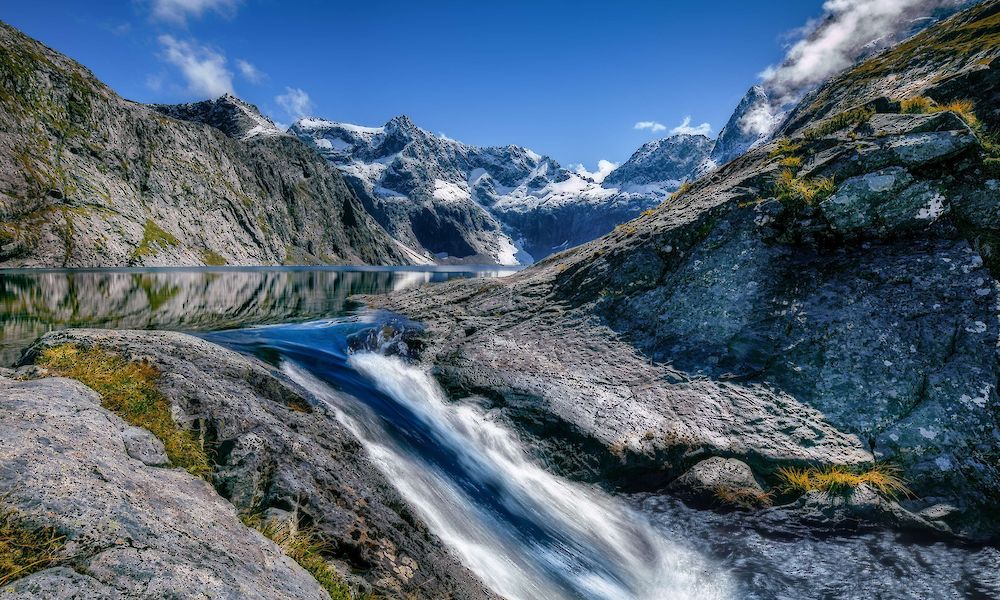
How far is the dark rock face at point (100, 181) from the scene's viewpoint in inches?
3440

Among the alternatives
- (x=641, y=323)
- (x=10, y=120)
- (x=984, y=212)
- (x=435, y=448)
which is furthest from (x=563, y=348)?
(x=10, y=120)

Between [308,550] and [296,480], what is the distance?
1250 mm

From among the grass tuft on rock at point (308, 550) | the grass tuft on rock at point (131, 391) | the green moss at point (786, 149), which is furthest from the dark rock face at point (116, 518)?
the green moss at point (786, 149)

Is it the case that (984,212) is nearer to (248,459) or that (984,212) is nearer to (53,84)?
(248,459)

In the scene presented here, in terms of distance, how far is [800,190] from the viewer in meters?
16.2

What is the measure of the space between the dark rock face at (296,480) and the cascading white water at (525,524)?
1.32 metres

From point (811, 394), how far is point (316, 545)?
13.3 meters

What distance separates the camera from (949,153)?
1396cm

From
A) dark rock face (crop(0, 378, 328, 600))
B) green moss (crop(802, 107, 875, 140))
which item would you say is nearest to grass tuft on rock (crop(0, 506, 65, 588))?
dark rock face (crop(0, 378, 328, 600))

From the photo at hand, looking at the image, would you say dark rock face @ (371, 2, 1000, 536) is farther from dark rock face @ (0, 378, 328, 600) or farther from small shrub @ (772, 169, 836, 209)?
dark rock face @ (0, 378, 328, 600)

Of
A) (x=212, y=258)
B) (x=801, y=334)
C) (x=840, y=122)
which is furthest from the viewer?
(x=212, y=258)

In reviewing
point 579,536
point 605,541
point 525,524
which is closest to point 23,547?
point 525,524

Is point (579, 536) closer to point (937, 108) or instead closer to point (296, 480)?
point (296, 480)

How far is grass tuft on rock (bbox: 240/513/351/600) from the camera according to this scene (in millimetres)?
5355
